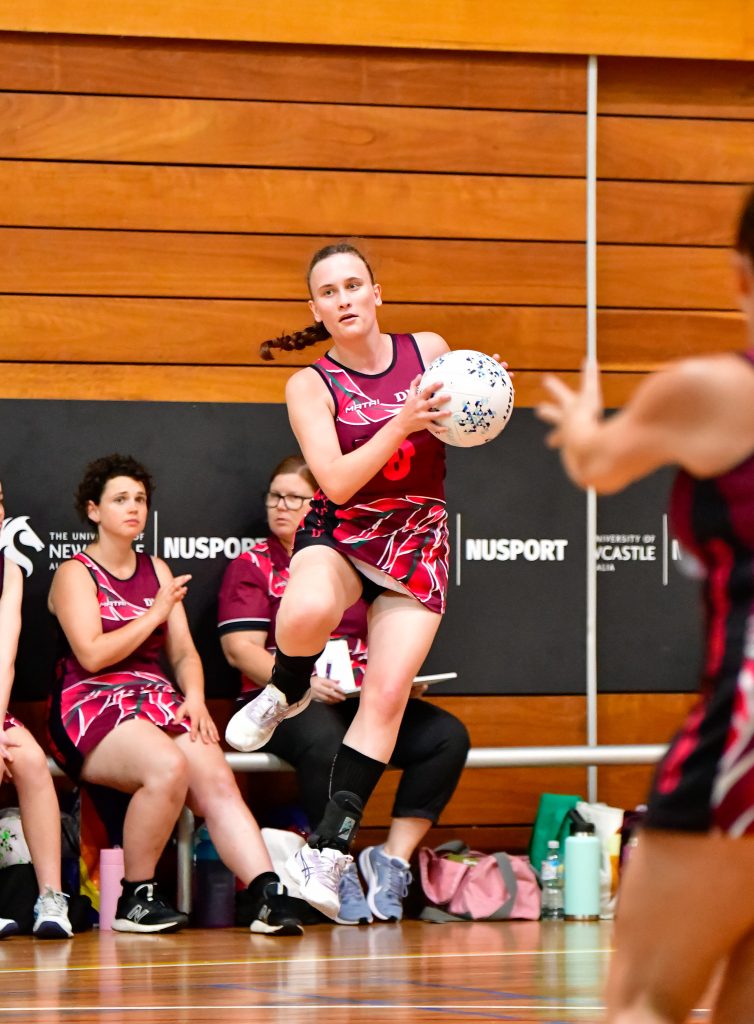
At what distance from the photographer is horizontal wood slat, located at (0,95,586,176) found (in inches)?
251

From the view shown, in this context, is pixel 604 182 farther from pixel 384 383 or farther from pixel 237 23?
pixel 384 383

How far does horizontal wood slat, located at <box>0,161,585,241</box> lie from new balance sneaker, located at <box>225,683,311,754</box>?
8.95 ft

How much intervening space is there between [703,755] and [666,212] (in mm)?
5440

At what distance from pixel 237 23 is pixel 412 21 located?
2.53 feet

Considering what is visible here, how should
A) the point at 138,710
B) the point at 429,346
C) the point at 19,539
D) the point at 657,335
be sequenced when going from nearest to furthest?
the point at 429,346 → the point at 138,710 → the point at 19,539 → the point at 657,335

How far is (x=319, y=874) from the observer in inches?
163

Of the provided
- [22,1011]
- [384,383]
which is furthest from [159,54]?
[22,1011]

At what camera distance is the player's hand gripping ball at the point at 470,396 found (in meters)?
3.96

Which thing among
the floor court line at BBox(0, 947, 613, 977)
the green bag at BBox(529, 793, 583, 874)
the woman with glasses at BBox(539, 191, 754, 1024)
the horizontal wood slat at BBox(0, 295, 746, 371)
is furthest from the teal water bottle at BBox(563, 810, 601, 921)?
the woman with glasses at BBox(539, 191, 754, 1024)

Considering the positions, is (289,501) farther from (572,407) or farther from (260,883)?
(572,407)

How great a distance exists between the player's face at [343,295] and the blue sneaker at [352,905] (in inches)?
86.3

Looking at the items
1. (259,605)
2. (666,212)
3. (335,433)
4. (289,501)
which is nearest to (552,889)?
(259,605)

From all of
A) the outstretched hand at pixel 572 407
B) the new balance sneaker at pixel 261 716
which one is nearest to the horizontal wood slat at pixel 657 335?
the new balance sneaker at pixel 261 716

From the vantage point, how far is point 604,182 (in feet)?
22.2
